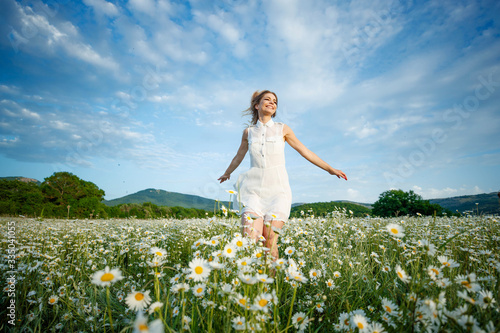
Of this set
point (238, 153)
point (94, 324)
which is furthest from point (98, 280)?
point (238, 153)

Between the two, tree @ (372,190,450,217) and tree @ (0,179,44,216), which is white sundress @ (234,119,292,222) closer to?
tree @ (0,179,44,216)

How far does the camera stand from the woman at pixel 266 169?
142 inches

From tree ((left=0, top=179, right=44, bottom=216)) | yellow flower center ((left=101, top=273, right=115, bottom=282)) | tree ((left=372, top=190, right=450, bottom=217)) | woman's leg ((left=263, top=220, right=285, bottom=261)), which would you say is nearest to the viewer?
yellow flower center ((left=101, top=273, right=115, bottom=282))

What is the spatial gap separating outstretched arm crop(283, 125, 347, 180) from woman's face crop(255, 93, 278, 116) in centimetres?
43

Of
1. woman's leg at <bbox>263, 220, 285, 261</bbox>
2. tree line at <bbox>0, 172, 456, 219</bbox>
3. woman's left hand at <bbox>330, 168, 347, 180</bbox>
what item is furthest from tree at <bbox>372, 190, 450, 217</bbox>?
woman's leg at <bbox>263, 220, 285, 261</bbox>

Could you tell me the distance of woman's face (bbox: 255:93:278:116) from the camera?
13.9ft

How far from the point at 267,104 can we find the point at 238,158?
1.19 m

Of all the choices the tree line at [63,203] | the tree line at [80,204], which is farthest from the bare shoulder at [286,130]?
the tree line at [63,203]

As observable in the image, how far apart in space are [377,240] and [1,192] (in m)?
20.5

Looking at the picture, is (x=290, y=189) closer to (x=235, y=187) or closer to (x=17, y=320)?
(x=235, y=187)

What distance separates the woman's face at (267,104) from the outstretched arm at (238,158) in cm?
54

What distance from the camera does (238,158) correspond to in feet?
15.1

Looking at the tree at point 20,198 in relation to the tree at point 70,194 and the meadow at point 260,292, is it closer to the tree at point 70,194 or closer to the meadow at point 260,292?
the tree at point 70,194

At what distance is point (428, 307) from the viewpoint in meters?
1.23
